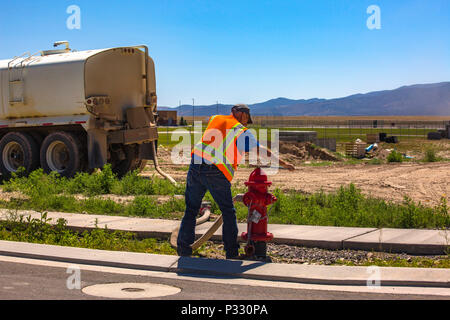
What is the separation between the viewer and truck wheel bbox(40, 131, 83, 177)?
15.6 meters

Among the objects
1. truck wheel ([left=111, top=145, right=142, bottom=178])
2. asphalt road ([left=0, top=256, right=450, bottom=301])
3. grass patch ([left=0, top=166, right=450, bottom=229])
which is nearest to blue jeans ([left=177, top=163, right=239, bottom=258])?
asphalt road ([left=0, top=256, right=450, bottom=301])

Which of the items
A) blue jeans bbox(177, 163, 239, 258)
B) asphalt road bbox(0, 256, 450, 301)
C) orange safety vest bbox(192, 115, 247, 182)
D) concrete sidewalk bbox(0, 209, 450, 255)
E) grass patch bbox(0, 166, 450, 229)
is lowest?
asphalt road bbox(0, 256, 450, 301)

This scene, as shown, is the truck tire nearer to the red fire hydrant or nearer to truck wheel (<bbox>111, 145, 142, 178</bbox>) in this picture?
truck wheel (<bbox>111, 145, 142, 178</bbox>)

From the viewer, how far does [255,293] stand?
5641 millimetres

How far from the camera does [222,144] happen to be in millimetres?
6828

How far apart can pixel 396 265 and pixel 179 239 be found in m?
2.66

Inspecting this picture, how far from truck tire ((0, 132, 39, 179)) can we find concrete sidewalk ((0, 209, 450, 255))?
683 cm

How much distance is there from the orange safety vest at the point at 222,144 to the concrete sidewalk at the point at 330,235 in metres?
1.80

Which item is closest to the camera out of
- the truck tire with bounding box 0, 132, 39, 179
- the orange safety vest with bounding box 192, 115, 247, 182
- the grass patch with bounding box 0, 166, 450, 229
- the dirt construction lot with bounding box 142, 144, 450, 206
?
the orange safety vest with bounding box 192, 115, 247, 182

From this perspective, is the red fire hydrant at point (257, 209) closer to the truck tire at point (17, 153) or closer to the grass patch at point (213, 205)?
the grass patch at point (213, 205)

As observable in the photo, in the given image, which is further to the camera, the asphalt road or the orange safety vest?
the orange safety vest
